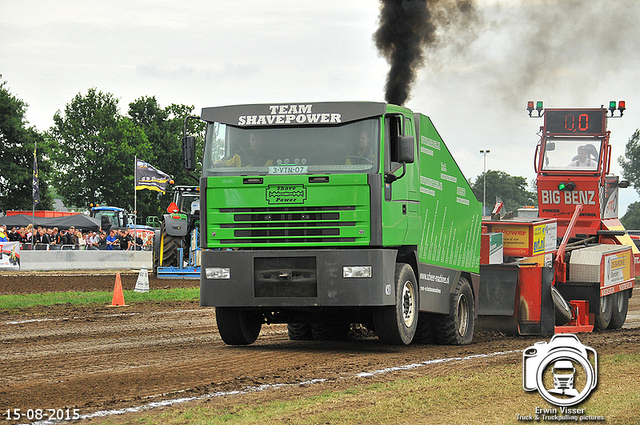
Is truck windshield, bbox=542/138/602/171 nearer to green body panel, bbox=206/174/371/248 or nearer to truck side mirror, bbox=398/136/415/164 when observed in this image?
truck side mirror, bbox=398/136/415/164

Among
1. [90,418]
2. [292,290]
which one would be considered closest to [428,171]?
[292,290]

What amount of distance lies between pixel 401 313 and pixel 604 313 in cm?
630

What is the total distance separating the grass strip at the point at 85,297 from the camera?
19.0 metres

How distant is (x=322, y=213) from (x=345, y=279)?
84 cm

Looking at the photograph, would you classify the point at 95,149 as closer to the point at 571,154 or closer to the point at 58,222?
the point at 58,222

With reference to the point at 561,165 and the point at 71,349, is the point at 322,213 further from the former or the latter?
the point at 561,165

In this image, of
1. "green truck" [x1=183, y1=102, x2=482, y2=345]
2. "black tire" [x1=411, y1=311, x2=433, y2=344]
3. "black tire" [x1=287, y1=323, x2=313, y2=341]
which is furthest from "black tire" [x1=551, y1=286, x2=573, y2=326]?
"black tire" [x1=287, y1=323, x2=313, y2=341]

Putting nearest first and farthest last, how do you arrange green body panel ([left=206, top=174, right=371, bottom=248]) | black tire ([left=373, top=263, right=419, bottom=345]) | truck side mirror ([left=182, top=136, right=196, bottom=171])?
green body panel ([left=206, top=174, right=371, bottom=248]), black tire ([left=373, top=263, right=419, bottom=345]), truck side mirror ([left=182, top=136, right=196, bottom=171])

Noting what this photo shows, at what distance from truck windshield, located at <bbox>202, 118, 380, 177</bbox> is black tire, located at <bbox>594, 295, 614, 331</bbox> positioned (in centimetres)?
709

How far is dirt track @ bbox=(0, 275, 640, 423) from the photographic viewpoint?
7449 mm

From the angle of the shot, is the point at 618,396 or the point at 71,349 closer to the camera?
the point at 618,396

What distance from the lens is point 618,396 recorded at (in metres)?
7.29

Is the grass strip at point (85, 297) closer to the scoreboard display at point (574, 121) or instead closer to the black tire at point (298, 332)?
the black tire at point (298, 332)

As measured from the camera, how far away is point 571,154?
17.9 metres
